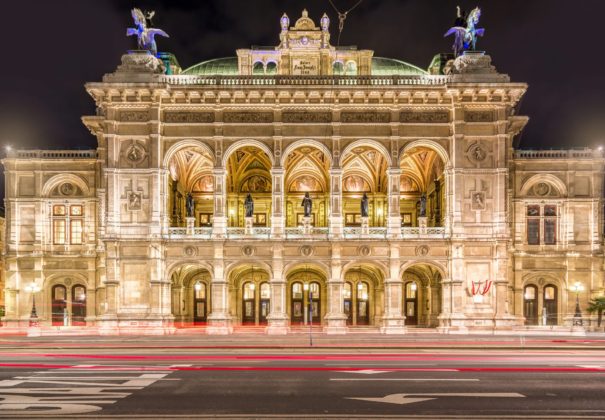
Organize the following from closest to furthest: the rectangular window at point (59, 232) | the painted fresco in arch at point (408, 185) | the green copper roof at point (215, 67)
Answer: the rectangular window at point (59, 232) < the green copper roof at point (215, 67) < the painted fresco in arch at point (408, 185)

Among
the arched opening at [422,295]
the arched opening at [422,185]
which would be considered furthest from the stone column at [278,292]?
the arched opening at [422,185]

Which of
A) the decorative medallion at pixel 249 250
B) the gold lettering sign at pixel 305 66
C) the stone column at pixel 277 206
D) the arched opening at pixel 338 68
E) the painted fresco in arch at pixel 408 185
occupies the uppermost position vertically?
the arched opening at pixel 338 68

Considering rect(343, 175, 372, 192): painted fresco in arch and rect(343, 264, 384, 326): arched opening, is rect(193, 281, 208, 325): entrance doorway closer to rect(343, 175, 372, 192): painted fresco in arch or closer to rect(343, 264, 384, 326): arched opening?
rect(343, 264, 384, 326): arched opening

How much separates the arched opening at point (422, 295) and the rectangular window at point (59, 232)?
24370 mm

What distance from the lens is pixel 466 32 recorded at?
42000 millimetres

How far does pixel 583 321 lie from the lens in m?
43.4

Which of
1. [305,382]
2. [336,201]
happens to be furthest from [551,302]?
[305,382]

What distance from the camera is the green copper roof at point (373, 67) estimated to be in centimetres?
4782

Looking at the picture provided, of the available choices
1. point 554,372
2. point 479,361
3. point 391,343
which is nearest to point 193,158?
point 391,343

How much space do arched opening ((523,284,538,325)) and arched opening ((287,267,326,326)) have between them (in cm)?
1395

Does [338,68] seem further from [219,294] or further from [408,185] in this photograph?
[219,294]

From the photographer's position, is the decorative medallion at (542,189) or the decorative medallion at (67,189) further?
the decorative medallion at (67,189)

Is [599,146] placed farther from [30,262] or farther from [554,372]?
[30,262]

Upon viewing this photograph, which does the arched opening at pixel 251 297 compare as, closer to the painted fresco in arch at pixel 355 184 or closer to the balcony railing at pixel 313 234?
the balcony railing at pixel 313 234
